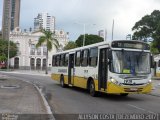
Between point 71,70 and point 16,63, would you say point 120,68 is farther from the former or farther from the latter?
point 16,63

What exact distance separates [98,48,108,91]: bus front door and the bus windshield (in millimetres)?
776

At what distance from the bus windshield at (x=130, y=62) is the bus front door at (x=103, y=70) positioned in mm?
776

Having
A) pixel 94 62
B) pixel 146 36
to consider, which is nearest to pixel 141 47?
pixel 94 62

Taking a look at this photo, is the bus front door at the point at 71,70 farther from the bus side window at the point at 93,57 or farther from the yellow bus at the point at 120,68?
the yellow bus at the point at 120,68

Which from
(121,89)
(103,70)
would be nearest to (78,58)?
(103,70)

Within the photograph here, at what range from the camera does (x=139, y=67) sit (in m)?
19.3

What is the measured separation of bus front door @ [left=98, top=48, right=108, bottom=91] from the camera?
64.5 feet

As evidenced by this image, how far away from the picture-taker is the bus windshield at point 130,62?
18984 mm

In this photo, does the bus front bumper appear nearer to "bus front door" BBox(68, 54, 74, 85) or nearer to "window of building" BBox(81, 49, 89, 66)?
"window of building" BBox(81, 49, 89, 66)

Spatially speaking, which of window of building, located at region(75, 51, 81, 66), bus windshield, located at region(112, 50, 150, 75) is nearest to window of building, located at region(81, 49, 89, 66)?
window of building, located at region(75, 51, 81, 66)

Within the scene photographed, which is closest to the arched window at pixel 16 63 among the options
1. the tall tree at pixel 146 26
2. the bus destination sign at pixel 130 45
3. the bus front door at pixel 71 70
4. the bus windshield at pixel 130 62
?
the tall tree at pixel 146 26

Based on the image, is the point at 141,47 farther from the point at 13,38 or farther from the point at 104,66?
the point at 13,38

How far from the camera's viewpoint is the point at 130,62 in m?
19.2

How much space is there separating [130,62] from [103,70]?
65.8 inches
